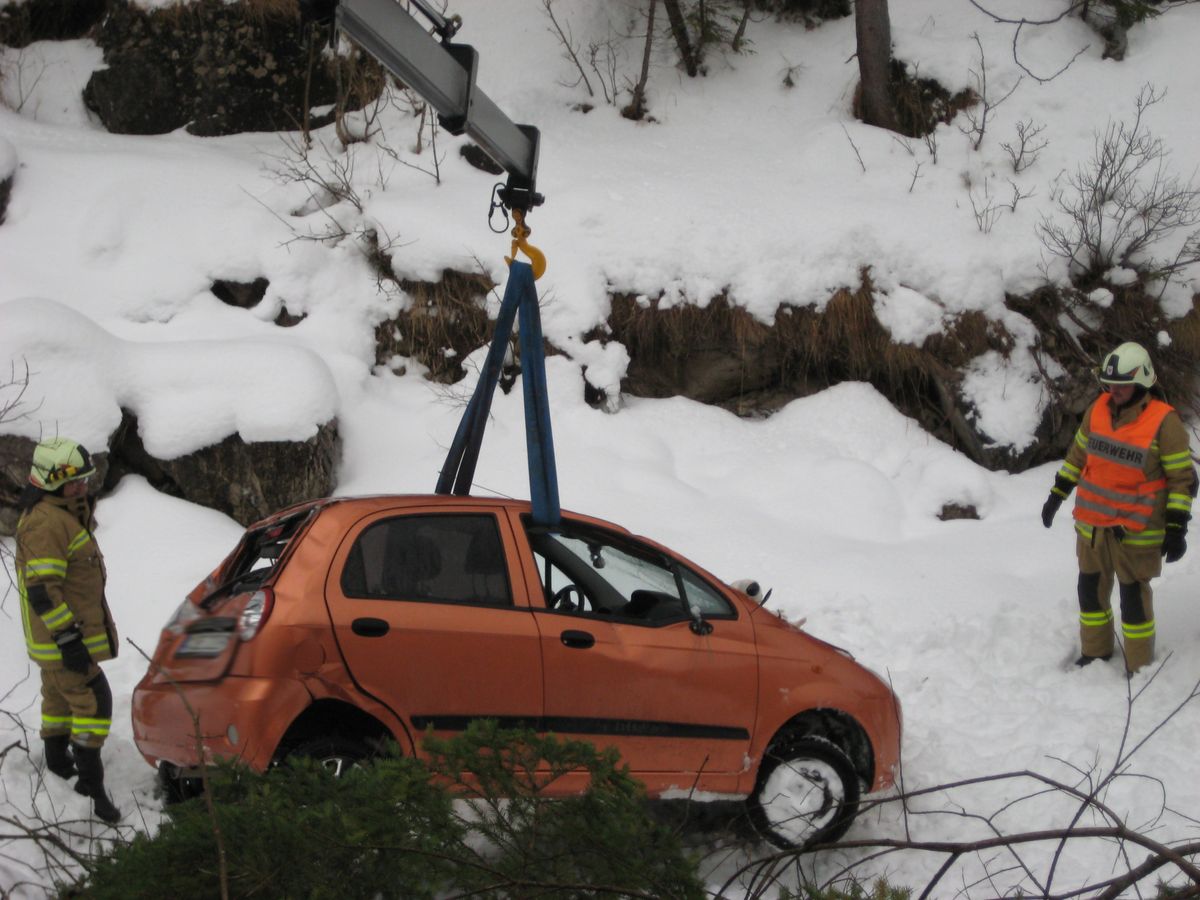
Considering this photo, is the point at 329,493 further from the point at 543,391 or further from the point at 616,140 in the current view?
the point at 616,140

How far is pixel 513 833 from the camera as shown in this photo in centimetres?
253

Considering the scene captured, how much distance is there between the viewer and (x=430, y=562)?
435 centimetres

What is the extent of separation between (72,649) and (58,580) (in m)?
0.32

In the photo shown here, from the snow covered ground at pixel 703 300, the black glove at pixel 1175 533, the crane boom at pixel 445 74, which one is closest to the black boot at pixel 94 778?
the snow covered ground at pixel 703 300

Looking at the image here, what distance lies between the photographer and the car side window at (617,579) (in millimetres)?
4715

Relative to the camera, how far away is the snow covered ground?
20.0 ft

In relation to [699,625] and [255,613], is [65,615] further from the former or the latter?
[699,625]

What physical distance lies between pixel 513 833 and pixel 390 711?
1.64 meters

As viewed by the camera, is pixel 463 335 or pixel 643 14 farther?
pixel 643 14

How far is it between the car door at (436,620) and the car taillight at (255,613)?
225mm

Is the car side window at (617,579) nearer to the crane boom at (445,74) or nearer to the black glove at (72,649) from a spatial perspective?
the crane boom at (445,74)

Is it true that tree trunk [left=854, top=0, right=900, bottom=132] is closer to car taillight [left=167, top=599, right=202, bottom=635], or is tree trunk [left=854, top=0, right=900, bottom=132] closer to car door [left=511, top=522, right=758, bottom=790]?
car door [left=511, top=522, right=758, bottom=790]

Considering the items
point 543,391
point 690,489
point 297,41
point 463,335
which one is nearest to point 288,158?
point 297,41

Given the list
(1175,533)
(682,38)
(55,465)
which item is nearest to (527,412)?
(55,465)
